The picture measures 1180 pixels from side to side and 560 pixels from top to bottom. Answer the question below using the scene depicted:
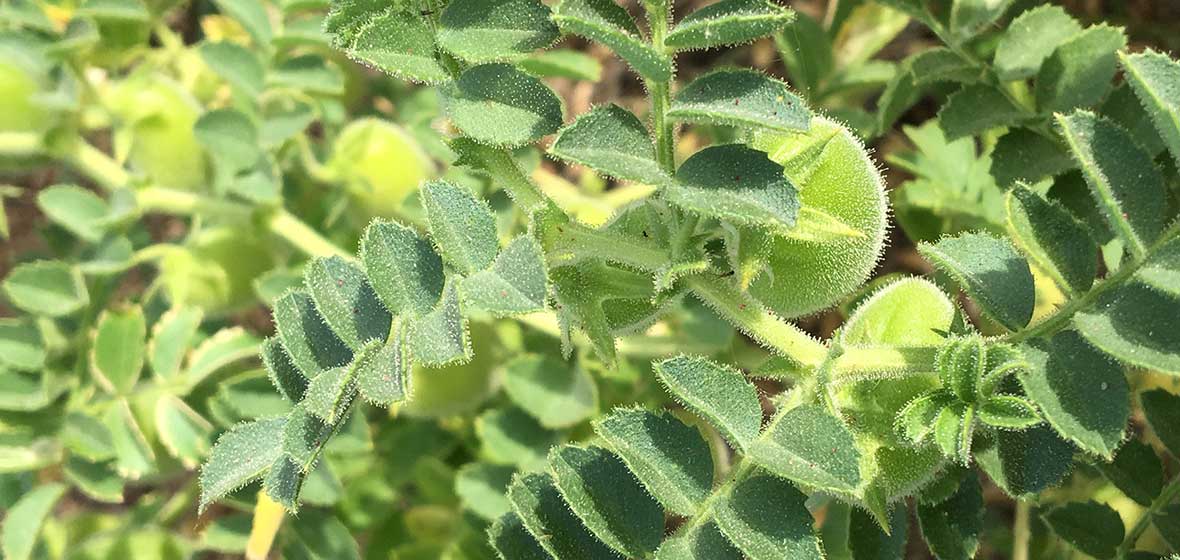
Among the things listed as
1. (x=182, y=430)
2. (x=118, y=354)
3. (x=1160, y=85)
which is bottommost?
(x=182, y=430)

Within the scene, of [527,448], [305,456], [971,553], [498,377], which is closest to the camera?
[305,456]

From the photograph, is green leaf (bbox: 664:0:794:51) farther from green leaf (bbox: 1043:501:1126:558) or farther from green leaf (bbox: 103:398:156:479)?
green leaf (bbox: 103:398:156:479)

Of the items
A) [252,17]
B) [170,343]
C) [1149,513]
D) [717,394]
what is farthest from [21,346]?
[1149,513]

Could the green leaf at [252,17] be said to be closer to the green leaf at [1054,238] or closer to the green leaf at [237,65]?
the green leaf at [237,65]

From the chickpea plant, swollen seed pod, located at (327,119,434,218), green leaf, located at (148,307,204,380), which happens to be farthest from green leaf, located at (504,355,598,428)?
green leaf, located at (148,307,204,380)

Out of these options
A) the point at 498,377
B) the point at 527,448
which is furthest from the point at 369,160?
the point at 527,448

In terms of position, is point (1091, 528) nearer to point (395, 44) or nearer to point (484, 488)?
point (484, 488)

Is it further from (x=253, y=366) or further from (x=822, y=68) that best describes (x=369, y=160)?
(x=822, y=68)
